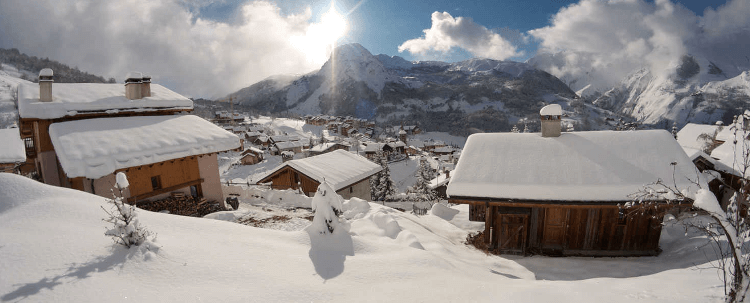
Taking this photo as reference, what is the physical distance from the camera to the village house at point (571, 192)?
10859 millimetres

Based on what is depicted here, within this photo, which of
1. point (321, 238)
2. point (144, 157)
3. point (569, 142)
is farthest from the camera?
point (569, 142)

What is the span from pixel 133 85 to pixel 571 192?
1980 cm

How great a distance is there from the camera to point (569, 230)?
37.9 feet

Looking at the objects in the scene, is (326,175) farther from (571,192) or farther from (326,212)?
(571,192)

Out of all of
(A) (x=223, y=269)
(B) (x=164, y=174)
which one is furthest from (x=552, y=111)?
(B) (x=164, y=174)

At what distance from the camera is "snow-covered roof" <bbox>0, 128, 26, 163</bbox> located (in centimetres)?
2362

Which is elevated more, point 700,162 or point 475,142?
point 475,142

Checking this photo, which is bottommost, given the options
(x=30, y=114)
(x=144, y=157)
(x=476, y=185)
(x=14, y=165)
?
(x=14, y=165)

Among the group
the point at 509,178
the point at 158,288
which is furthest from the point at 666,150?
the point at 158,288

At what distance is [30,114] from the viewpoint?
38.7 feet

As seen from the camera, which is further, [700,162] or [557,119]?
[700,162]

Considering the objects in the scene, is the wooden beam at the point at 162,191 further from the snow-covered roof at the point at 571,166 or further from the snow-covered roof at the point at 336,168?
the snow-covered roof at the point at 571,166

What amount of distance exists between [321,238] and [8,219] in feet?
18.8

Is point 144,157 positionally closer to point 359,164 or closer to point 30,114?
point 30,114
